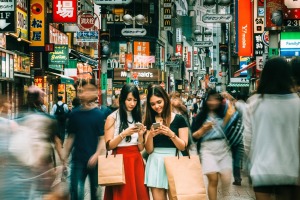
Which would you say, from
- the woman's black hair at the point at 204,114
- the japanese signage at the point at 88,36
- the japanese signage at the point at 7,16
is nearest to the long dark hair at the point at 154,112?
the woman's black hair at the point at 204,114

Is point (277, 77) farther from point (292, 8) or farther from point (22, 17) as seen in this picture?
point (22, 17)

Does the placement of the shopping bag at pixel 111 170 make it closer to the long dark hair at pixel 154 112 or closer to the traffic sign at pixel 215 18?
the long dark hair at pixel 154 112

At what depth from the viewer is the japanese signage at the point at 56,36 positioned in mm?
37231

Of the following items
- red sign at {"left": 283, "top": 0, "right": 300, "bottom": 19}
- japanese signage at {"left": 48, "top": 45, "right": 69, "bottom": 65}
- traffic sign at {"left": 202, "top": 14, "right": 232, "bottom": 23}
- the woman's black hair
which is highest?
traffic sign at {"left": 202, "top": 14, "right": 232, "bottom": 23}

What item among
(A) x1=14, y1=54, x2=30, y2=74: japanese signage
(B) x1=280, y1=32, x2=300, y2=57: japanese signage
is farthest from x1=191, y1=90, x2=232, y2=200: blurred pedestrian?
(A) x1=14, y1=54, x2=30, y2=74: japanese signage

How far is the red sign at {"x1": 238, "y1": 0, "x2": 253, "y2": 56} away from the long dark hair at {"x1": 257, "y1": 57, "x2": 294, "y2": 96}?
31.4 metres

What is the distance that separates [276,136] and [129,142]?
2402 millimetres

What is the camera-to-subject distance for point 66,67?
45188 millimetres

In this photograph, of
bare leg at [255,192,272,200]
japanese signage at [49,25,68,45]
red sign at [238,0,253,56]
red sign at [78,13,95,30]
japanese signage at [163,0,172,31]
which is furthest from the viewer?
japanese signage at [163,0,172,31]

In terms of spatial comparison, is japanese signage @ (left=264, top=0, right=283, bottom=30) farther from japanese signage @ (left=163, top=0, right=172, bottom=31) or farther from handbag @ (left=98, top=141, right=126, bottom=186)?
japanese signage @ (left=163, top=0, right=172, bottom=31)

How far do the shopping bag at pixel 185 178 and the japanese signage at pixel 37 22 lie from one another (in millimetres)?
26787

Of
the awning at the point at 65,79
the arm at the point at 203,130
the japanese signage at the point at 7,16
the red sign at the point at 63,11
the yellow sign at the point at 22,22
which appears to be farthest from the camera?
the awning at the point at 65,79

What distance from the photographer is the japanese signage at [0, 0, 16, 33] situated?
18578mm

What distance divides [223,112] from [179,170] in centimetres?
378
